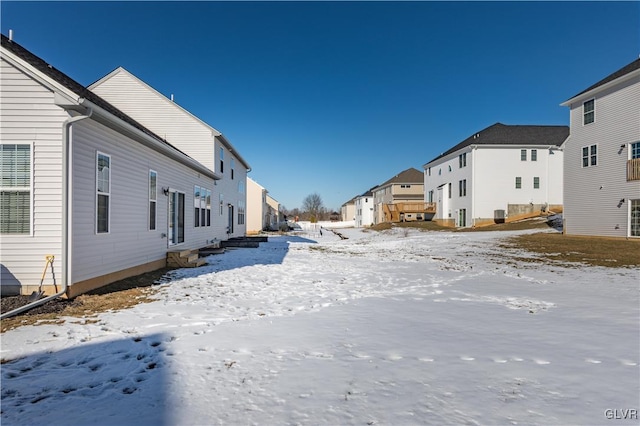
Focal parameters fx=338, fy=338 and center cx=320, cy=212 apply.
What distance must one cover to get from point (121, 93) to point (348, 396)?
55.5 ft

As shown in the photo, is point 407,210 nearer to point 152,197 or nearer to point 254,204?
point 254,204

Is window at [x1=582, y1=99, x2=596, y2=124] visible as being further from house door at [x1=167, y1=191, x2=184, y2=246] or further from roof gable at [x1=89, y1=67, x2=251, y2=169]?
house door at [x1=167, y1=191, x2=184, y2=246]

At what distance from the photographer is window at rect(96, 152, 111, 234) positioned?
7035 millimetres

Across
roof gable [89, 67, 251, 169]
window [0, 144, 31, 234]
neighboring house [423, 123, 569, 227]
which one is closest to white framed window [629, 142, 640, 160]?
neighboring house [423, 123, 569, 227]

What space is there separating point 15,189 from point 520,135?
36051 millimetres

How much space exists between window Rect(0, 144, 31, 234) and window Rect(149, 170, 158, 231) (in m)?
3.53

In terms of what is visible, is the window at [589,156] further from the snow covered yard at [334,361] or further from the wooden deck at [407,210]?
the wooden deck at [407,210]

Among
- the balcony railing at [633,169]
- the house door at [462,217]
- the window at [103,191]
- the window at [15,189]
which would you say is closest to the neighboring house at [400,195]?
the house door at [462,217]

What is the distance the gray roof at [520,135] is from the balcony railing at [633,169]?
44.6 feet

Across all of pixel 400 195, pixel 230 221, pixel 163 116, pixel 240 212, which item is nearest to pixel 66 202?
pixel 163 116

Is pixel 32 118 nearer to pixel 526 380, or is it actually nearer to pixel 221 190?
pixel 526 380

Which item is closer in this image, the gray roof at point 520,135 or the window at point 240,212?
the window at point 240,212

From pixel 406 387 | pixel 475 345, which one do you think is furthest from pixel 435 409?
pixel 475 345

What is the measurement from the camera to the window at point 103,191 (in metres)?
A: 7.04
